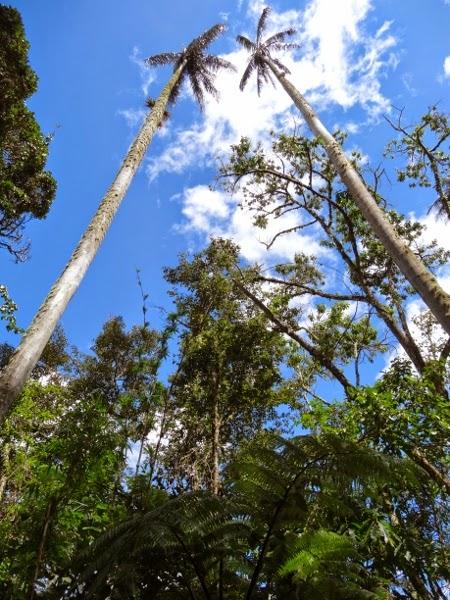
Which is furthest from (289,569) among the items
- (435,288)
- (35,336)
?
(435,288)

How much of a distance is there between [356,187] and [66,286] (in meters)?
5.65

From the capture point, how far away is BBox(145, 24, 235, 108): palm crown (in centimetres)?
1416

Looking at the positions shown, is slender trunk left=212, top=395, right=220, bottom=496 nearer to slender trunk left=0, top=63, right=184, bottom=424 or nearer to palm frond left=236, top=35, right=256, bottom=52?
slender trunk left=0, top=63, right=184, bottom=424

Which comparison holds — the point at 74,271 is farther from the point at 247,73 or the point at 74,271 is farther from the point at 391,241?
the point at 247,73

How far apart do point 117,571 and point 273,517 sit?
1.13 m

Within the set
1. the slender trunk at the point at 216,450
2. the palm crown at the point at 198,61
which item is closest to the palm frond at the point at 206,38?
the palm crown at the point at 198,61

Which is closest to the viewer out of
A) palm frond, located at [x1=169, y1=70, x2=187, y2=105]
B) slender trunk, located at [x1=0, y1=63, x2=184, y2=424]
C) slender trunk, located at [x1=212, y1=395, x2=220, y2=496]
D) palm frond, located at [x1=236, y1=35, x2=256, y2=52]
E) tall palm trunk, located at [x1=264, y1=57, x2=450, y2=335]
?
slender trunk, located at [x1=0, y1=63, x2=184, y2=424]

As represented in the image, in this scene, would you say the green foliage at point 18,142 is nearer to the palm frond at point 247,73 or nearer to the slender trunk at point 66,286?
the slender trunk at point 66,286

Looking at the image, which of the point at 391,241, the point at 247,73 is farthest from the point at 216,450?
the point at 247,73

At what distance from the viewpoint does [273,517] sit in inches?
128

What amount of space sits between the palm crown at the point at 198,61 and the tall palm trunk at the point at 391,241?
4589 millimetres

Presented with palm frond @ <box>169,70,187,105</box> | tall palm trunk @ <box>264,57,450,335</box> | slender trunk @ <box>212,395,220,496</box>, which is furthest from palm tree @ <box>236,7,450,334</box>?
slender trunk @ <box>212,395,220,496</box>

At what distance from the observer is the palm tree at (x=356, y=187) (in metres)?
5.82

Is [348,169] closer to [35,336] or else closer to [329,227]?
[329,227]
